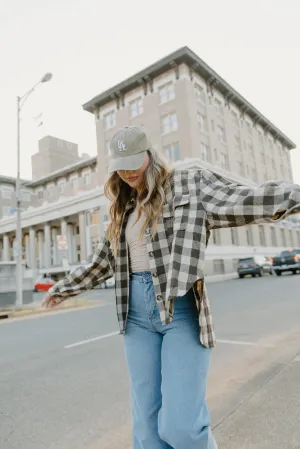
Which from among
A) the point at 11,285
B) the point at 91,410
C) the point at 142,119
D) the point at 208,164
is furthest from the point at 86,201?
the point at 91,410

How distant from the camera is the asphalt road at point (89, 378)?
10.2ft

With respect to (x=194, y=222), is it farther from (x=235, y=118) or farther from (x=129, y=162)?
(x=235, y=118)

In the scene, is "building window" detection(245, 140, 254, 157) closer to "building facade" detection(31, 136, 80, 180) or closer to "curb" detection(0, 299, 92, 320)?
"curb" detection(0, 299, 92, 320)

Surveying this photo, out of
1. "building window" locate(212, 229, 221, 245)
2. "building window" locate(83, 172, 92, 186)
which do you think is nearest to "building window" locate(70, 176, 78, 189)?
"building window" locate(83, 172, 92, 186)

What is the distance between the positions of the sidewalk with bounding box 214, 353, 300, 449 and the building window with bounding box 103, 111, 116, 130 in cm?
3841

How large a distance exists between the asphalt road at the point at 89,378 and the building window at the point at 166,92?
3009 centimetres

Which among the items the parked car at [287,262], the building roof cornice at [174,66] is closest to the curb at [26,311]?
the parked car at [287,262]

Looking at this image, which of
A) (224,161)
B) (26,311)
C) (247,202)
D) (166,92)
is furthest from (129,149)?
(224,161)

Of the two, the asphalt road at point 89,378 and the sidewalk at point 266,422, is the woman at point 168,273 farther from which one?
the asphalt road at point 89,378

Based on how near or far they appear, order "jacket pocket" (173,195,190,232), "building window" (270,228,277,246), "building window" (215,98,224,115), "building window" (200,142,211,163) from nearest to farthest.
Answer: "jacket pocket" (173,195,190,232) → "building window" (200,142,211,163) → "building window" (215,98,224,115) → "building window" (270,228,277,246)

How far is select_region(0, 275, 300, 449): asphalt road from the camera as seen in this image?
122 inches

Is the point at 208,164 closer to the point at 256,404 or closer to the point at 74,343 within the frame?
the point at 74,343

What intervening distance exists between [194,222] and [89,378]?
11.6 feet

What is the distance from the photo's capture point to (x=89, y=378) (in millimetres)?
4566
